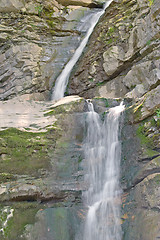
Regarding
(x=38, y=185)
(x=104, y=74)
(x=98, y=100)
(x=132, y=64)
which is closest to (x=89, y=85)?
(x=104, y=74)

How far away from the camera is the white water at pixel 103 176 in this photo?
16.2 ft

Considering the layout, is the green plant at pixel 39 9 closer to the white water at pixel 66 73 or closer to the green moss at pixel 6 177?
the white water at pixel 66 73

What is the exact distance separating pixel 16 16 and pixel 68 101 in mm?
7112

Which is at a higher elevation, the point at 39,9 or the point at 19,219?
the point at 39,9

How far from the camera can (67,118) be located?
6535 mm

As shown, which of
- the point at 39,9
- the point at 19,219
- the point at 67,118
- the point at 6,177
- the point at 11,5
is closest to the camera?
the point at 19,219

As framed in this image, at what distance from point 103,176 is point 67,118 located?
190cm

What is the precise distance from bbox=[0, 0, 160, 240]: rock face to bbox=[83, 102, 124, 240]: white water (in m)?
0.20

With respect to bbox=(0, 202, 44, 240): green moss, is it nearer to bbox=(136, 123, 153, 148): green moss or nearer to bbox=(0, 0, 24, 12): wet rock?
bbox=(136, 123, 153, 148): green moss

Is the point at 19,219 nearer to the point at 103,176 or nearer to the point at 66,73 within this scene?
the point at 103,176

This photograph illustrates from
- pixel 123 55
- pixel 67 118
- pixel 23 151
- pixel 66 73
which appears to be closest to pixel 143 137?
pixel 67 118

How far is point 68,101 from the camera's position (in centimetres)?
701

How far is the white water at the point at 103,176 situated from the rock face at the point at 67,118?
0.20 metres

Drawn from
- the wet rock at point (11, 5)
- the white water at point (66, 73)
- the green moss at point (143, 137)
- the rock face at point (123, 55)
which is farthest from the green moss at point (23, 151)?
the wet rock at point (11, 5)
